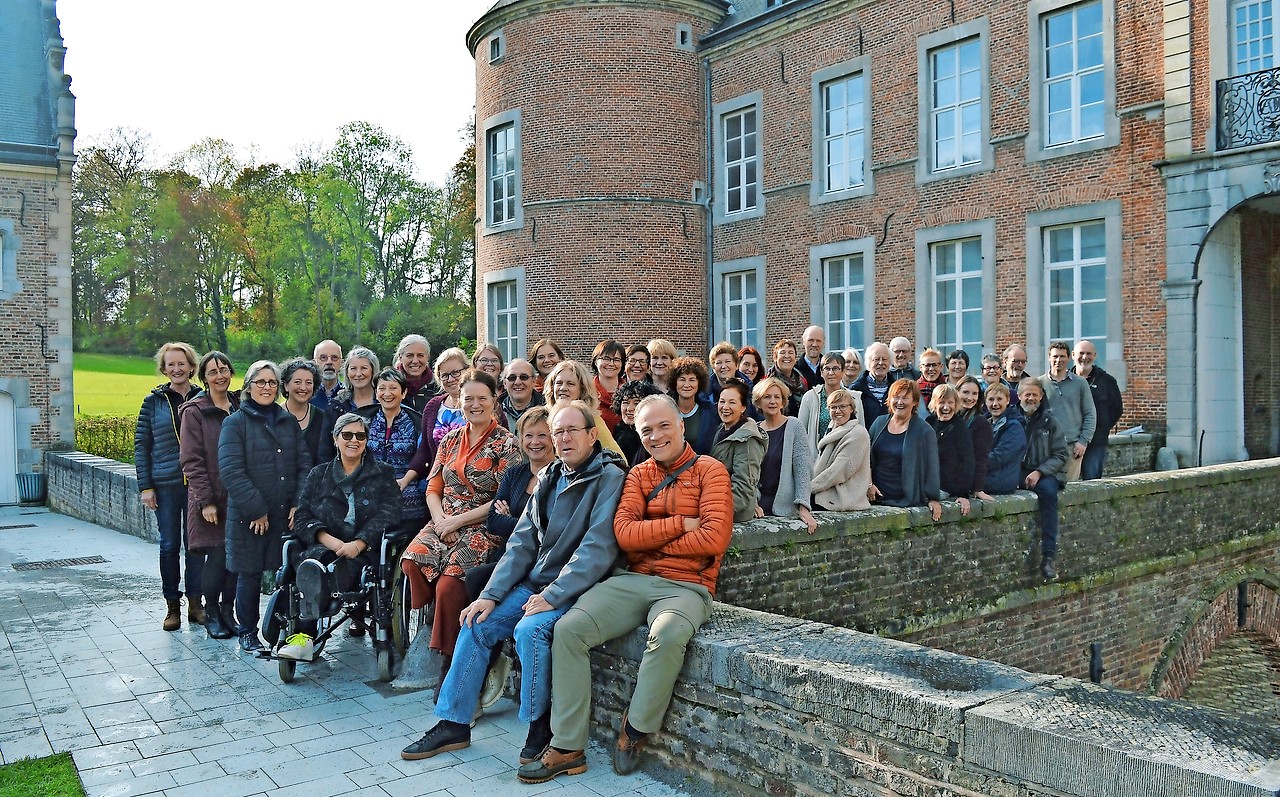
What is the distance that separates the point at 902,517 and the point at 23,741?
6.13m

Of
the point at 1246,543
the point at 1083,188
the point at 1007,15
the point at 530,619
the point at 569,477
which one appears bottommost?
the point at 1246,543

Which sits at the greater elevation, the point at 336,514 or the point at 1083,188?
the point at 1083,188

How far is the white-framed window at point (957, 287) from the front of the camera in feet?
51.6

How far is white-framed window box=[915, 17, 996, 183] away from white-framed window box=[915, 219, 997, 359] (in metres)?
1.00

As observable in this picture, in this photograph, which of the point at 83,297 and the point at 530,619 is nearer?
the point at 530,619

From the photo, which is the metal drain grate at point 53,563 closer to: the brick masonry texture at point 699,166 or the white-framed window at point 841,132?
the brick masonry texture at point 699,166

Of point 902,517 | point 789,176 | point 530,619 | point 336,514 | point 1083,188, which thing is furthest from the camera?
point 789,176

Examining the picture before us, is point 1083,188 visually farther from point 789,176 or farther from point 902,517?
point 902,517

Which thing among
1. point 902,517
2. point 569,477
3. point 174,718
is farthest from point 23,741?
point 902,517

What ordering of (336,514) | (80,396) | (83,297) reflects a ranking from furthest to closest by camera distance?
1. (83,297)
2. (80,396)
3. (336,514)

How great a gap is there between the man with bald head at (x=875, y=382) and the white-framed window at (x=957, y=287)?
21.5ft

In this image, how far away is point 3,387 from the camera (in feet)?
63.8

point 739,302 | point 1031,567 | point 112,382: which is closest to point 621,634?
point 1031,567

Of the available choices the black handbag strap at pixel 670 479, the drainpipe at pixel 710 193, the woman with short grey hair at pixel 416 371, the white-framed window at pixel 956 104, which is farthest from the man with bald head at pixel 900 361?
the drainpipe at pixel 710 193
